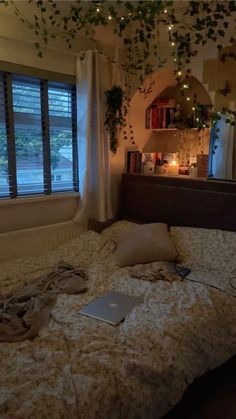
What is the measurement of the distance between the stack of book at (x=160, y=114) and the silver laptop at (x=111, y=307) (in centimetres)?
190

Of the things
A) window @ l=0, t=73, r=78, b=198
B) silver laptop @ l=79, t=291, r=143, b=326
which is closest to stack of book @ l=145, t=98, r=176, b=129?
window @ l=0, t=73, r=78, b=198

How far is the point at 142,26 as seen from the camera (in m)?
2.80

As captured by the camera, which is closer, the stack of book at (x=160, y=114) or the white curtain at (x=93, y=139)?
the white curtain at (x=93, y=139)

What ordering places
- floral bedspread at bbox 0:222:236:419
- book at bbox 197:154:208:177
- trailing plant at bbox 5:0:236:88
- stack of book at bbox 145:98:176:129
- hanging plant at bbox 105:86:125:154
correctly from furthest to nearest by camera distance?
stack of book at bbox 145:98:176:129 → hanging plant at bbox 105:86:125:154 → book at bbox 197:154:208:177 → trailing plant at bbox 5:0:236:88 → floral bedspread at bbox 0:222:236:419

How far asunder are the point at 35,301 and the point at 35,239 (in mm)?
931

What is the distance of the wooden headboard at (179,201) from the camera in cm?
259

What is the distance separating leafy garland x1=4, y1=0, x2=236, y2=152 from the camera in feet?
Answer: 7.95

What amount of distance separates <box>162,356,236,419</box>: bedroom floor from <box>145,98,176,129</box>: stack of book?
2247 mm

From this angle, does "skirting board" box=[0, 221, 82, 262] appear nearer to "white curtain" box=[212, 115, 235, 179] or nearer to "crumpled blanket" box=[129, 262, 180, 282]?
"crumpled blanket" box=[129, 262, 180, 282]

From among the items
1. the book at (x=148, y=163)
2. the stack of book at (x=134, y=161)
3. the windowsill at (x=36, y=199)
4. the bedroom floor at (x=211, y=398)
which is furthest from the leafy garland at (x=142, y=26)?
the bedroom floor at (x=211, y=398)

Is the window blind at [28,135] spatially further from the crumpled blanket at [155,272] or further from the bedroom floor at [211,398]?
the bedroom floor at [211,398]

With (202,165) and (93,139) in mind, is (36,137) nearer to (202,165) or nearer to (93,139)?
(93,139)

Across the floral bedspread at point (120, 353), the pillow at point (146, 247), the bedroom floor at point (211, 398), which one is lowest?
the bedroom floor at point (211, 398)

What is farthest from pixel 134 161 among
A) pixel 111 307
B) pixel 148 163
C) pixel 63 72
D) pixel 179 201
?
pixel 111 307
